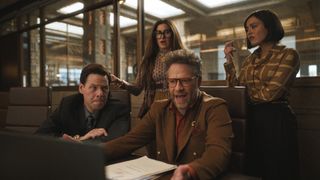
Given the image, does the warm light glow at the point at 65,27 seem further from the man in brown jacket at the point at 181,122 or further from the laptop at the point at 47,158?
the laptop at the point at 47,158

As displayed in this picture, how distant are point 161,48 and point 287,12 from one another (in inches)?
42.7

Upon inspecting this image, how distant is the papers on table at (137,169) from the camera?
0.96m

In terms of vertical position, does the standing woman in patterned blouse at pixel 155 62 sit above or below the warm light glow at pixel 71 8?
below

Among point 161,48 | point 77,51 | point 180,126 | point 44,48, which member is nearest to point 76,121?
point 180,126

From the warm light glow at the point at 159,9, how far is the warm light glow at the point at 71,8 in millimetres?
1276

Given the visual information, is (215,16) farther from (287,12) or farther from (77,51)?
(77,51)

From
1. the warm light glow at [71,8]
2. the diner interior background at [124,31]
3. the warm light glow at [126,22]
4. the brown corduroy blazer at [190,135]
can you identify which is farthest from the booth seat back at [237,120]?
the warm light glow at [71,8]

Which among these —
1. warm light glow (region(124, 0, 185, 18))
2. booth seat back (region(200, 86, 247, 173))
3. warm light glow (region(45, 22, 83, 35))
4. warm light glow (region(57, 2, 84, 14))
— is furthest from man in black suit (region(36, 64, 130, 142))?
warm light glow (region(45, 22, 83, 35))

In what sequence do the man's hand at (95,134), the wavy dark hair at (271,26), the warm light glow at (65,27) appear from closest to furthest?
the man's hand at (95,134) < the wavy dark hair at (271,26) < the warm light glow at (65,27)

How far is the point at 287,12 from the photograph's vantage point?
7.95ft

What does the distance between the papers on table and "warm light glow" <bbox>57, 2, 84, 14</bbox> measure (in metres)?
3.78

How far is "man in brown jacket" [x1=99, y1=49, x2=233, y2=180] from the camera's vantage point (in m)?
1.22

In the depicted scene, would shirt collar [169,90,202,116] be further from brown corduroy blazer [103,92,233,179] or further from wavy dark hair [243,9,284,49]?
wavy dark hair [243,9,284,49]

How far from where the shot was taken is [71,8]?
15.4 feet
